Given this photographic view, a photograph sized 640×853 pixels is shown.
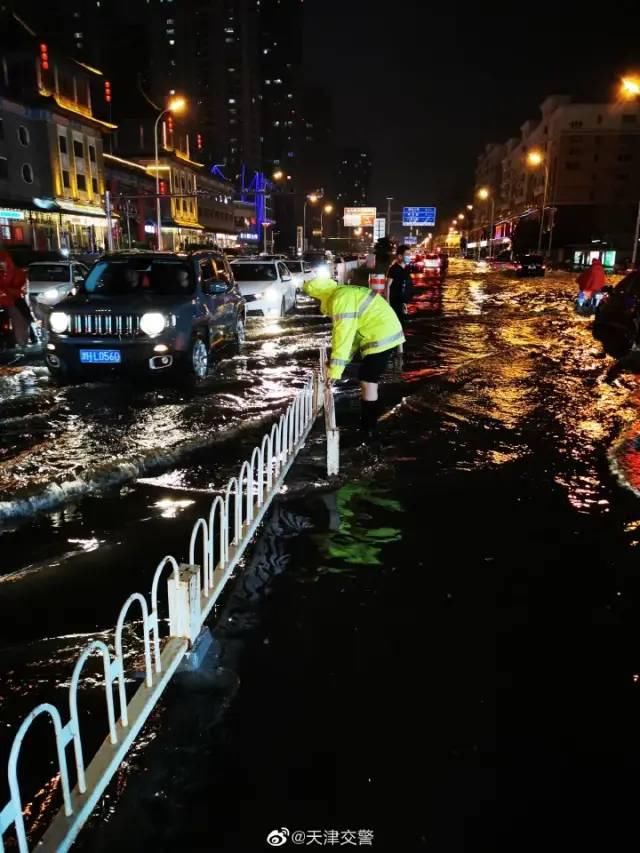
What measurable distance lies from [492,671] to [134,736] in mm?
1790

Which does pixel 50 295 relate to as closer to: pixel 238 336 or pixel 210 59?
pixel 238 336

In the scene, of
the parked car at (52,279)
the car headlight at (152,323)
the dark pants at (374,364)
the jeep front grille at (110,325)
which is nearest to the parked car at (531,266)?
the parked car at (52,279)

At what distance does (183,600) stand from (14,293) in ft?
39.5

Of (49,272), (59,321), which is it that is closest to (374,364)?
(59,321)

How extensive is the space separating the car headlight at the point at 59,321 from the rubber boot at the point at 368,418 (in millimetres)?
4693

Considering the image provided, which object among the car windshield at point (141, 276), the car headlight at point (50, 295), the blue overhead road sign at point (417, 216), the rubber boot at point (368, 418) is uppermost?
the blue overhead road sign at point (417, 216)

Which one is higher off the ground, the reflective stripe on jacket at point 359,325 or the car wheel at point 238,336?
the reflective stripe on jacket at point 359,325

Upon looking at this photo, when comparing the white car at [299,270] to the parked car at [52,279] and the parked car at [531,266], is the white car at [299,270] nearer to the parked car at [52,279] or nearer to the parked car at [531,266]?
the parked car at [52,279]

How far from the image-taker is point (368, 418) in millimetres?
7707

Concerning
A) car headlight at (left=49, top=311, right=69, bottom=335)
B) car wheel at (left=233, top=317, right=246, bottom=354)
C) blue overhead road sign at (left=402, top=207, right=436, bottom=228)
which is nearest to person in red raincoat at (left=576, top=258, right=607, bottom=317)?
car wheel at (left=233, top=317, right=246, bottom=354)

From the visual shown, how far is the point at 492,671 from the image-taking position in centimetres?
348

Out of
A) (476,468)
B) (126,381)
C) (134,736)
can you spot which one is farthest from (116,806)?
(126,381)

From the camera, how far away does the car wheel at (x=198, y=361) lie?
10.2m

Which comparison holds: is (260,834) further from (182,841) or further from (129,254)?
(129,254)
